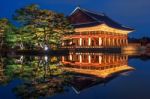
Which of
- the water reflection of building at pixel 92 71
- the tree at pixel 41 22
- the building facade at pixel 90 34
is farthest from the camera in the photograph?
the building facade at pixel 90 34

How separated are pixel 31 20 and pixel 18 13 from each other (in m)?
1.68

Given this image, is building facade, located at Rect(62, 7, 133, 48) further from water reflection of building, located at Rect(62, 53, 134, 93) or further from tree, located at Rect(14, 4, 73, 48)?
water reflection of building, located at Rect(62, 53, 134, 93)

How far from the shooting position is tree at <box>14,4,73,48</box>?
A: 1401 inches

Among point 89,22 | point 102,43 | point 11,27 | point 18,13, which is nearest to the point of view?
point 18,13

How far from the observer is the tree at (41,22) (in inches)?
1401

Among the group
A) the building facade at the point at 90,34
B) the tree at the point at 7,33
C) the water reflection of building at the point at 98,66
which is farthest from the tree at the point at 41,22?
the building facade at the point at 90,34

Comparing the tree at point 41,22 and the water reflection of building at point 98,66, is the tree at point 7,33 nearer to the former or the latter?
the tree at point 41,22

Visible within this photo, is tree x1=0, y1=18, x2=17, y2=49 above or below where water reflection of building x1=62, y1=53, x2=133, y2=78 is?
above

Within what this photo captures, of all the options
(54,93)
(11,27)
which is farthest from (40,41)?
(54,93)

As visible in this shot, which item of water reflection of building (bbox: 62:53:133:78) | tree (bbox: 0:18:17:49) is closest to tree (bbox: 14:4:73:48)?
tree (bbox: 0:18:17:49)

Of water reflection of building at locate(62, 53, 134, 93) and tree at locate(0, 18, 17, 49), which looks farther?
tree at locate(0, 18, 17, 49)

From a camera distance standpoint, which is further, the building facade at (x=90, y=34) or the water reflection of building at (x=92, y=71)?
the building facade at (x=90, y=34)

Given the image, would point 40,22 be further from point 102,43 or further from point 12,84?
point 12,84

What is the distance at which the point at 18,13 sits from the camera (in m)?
36.0
